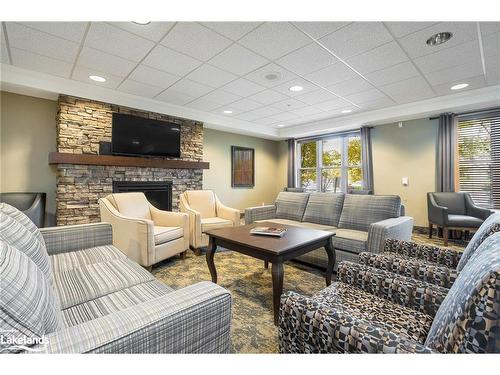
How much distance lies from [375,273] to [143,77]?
3.49 metres

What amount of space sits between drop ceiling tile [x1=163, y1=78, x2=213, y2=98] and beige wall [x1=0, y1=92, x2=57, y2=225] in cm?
200

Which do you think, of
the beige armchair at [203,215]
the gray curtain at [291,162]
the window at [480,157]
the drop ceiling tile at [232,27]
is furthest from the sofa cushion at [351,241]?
the gray curtain at [291,162]

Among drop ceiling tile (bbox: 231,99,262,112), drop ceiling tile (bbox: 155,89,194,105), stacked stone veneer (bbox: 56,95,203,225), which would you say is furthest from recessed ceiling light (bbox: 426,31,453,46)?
stacked stone veneer (bbox: 56,95,203,225)

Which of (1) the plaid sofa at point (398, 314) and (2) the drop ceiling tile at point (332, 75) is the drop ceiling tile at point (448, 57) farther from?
(1) the plaid sofa at point (398, 314)

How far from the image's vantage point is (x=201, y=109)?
15.4ft

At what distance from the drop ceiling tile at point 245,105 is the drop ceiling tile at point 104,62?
184 cm

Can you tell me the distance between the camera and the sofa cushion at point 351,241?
2.40 m

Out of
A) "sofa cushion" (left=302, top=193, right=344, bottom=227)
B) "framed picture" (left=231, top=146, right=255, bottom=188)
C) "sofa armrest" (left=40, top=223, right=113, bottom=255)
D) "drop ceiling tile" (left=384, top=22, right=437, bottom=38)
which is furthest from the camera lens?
"framed picture" (left=231, top=146, right=255, bottom=188)

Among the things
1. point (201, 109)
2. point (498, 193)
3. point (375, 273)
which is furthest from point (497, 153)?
point (201, 109)

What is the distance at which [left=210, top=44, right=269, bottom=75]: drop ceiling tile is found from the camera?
2.55m

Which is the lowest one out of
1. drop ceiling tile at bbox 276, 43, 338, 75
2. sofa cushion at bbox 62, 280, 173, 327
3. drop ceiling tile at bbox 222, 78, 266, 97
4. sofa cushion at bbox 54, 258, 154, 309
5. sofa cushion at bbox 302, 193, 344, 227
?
sofa cushion at bbox 62, 280, 173, 327

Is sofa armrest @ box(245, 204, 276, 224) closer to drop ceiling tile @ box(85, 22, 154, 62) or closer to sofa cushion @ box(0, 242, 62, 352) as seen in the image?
drop ceiling tile @ box(85, 22, 154, 62)
